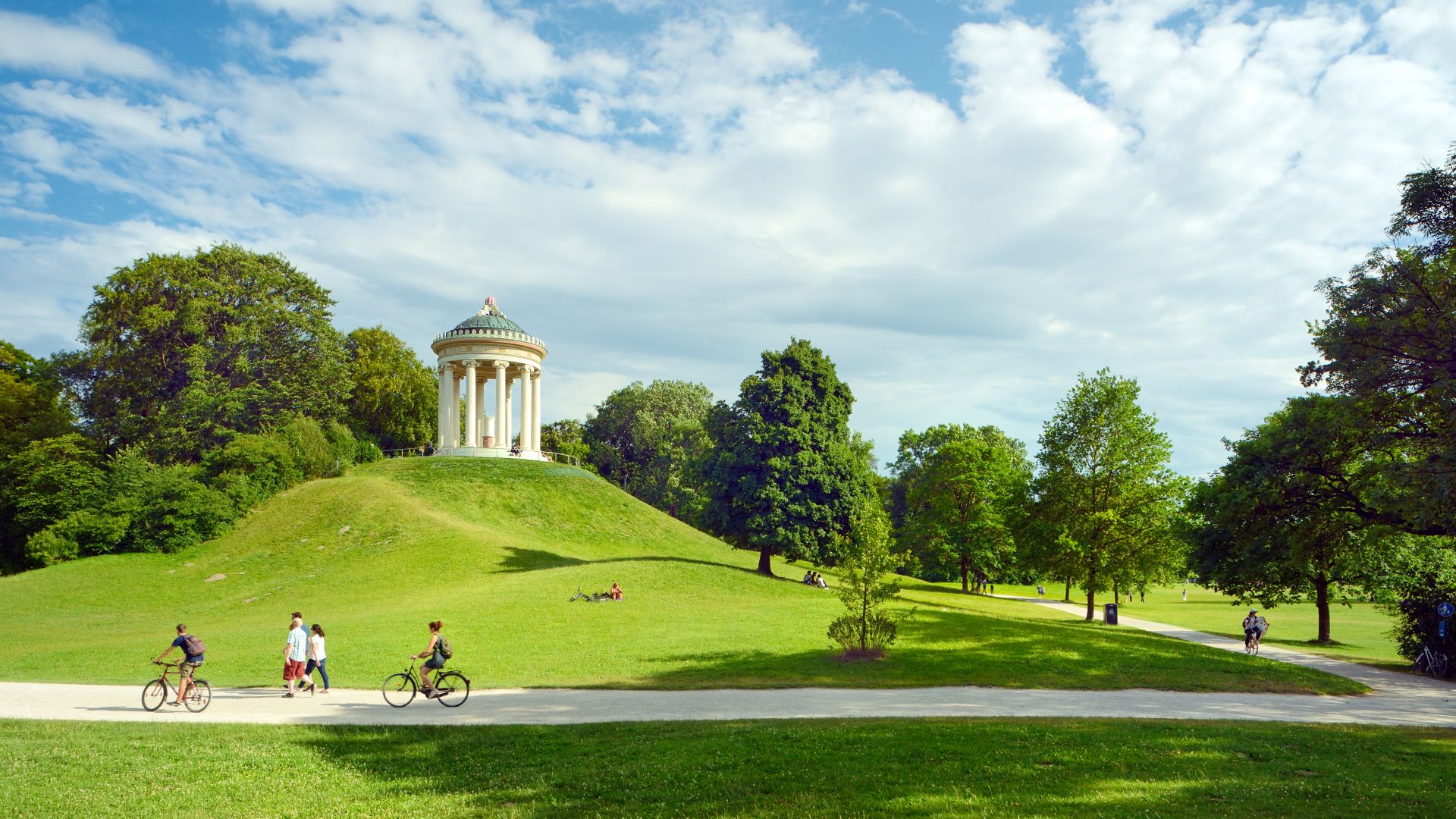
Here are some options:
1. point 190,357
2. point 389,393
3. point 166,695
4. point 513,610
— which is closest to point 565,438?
point 389,393

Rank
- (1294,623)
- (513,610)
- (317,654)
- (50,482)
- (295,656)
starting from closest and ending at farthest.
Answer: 1. (295,656)
2. (317,654)
3. (513,610)
4. (1294,623)
5. (50,482)

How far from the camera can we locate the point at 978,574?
218 ft

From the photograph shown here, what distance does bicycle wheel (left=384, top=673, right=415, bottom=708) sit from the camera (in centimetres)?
1755

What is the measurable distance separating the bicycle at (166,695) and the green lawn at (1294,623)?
3166cm

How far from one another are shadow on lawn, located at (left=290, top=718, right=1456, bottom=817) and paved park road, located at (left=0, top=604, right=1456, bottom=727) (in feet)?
4.45

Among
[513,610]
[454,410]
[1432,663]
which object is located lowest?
[513,610]

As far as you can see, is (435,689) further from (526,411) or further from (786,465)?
(526,411)

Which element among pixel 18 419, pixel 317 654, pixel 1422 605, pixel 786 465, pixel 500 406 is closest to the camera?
pixel 317 654

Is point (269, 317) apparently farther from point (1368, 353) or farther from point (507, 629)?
point (1368, 353)

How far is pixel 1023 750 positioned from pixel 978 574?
5731 centimetres

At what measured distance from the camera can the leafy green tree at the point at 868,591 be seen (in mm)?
22922

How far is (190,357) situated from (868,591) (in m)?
47.5

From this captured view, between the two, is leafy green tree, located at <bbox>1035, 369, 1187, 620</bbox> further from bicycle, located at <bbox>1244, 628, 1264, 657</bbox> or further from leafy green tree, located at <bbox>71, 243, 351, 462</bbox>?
leafy green tree, located at <bbox>71, 243, 351, 462</bbox>

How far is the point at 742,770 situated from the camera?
11.1 meters
